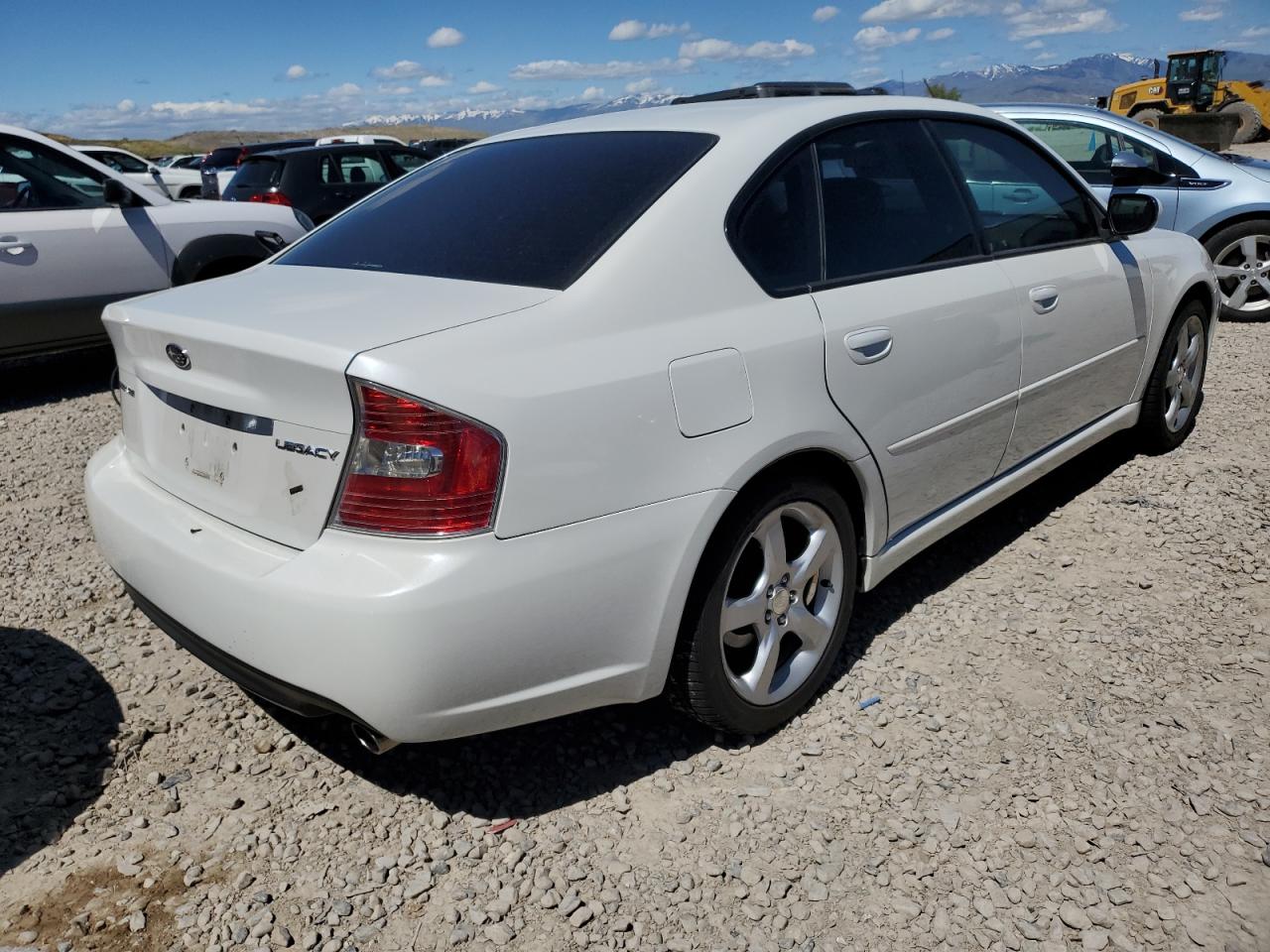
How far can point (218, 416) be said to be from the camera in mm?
2268

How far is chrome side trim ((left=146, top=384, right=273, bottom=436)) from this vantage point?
214 cm

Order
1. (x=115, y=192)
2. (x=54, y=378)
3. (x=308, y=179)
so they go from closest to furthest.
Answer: (x=115, y=192)
(x=54, y=378)
(x=308, y=179)

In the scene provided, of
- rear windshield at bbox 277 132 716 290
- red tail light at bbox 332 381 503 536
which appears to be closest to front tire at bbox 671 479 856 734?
red tail light at bbox 332 381 503 536

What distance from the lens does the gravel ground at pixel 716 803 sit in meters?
2.15

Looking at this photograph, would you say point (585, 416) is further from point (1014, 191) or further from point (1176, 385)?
point (1176, 385)

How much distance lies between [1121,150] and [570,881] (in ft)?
23.9

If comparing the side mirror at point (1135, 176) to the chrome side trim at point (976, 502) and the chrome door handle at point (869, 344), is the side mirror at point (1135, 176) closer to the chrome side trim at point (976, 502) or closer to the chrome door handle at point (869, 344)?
the chrome side trim at point (976, 502)

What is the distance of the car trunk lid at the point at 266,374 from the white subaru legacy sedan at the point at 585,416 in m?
0.01

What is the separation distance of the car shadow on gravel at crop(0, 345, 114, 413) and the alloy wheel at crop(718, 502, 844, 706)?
5099mm

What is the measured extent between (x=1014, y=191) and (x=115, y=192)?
18.1 feet

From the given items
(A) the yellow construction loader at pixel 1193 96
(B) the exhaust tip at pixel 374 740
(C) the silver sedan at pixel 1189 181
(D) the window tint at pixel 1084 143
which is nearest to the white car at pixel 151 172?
(D) the window tint at pixel 1084 143

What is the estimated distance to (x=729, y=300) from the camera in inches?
94.8

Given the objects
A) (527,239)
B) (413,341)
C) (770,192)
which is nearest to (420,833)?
(413,341)

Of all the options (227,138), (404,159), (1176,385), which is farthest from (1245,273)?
(227,138)
